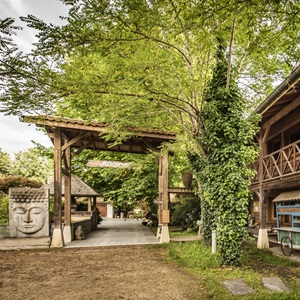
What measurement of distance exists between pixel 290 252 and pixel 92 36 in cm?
813

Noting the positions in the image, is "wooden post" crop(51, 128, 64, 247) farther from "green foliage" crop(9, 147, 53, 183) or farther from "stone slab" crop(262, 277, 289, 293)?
"green foliage" crop(9, 147, 53, 183)

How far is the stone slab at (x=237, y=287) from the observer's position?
486cm

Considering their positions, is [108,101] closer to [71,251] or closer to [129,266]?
[129,266]

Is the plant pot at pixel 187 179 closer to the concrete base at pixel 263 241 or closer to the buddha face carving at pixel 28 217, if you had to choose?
the concrete base at pixel 263 241

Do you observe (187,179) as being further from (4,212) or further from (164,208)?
(4,212)

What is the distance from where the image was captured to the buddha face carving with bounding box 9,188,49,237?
9.51 metres

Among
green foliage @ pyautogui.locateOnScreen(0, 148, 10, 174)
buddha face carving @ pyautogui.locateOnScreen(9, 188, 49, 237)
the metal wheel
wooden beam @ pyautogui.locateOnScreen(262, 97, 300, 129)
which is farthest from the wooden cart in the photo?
green foliage @ pyautogui.locateOnScreen(0, 148, 10, 174)

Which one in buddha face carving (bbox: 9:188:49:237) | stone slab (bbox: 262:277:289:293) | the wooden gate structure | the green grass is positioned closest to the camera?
the green grass

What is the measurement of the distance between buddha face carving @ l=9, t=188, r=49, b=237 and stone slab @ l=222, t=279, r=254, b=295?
6.88m

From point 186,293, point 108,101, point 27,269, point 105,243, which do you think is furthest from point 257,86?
point 27,269

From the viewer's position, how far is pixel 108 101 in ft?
22.7

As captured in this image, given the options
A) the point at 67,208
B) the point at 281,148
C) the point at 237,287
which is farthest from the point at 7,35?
the point at 281,148

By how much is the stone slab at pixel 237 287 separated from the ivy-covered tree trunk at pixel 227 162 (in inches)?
49.6

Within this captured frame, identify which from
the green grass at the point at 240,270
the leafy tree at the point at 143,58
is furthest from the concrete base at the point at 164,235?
the leafy tree at the point at 143,58
